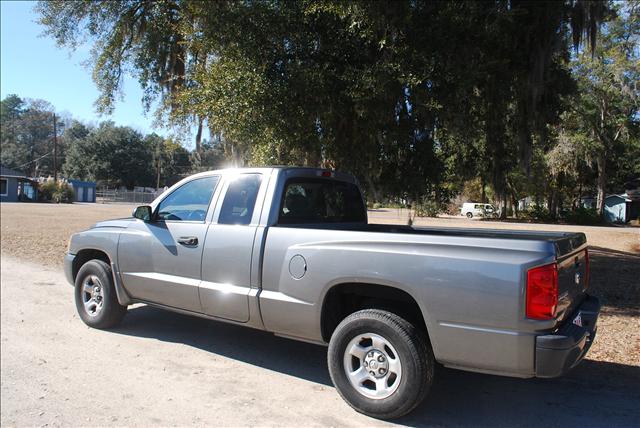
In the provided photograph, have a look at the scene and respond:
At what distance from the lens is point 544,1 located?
778 centimetres

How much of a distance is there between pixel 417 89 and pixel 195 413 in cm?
549

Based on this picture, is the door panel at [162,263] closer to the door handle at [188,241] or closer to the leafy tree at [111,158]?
the door handle at [188,241]

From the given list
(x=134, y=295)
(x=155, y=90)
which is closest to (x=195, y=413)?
(x=134, y=295)

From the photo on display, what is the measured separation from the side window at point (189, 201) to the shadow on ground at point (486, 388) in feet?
4.80

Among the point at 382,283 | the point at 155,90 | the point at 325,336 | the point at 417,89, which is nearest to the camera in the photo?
the point at 382,283

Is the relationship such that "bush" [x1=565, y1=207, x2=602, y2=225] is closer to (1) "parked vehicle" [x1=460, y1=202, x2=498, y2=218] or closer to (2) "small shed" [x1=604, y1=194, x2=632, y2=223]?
(1) "parked vehicle" [x1=460, y1=202, x2=498, y2=218]

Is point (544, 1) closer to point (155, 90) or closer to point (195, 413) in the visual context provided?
point (195, 413)

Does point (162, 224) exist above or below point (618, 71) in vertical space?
below

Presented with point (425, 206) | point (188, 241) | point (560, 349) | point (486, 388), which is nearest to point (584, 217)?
point (425, 206)

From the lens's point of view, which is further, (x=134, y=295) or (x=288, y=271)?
(x=134, y=295)

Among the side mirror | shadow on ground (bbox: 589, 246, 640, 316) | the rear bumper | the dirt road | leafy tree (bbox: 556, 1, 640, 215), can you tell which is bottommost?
the dirt road

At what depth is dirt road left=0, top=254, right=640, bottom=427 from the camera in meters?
3.59

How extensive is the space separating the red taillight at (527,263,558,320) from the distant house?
195ft

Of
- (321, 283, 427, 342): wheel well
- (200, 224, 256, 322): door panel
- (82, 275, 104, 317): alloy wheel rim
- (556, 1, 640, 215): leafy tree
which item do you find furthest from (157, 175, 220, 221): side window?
(556, 1, 640, 215): leafy tree
